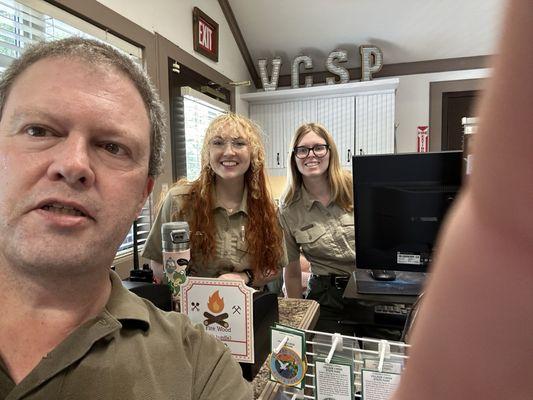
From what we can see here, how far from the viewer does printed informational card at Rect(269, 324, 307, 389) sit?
0.65 m

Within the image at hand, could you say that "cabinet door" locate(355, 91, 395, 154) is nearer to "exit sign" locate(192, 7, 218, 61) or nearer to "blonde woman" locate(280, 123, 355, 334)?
"exit sign" locate(192, 7, 218, 61)

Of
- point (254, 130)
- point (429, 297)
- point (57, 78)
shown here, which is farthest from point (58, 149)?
point (254, 130)

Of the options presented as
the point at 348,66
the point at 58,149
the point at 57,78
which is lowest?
the point at 58,149

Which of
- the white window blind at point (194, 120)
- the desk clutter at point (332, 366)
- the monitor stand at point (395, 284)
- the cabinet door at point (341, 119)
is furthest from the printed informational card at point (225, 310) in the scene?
the cabinet door at point (341, 119)

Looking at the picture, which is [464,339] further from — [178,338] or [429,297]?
[178,338]

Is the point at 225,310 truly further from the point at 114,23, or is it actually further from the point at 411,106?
the point at 411,106

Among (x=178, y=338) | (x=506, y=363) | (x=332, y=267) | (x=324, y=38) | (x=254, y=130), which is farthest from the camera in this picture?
(x=324, y=38)

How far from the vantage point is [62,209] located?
659 millimetres

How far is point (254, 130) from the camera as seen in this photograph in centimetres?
175

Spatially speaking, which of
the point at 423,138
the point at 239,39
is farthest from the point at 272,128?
the point at 423,138

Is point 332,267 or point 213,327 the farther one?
point 332,267

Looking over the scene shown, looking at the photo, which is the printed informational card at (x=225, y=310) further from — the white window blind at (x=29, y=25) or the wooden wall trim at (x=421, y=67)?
the wooden wall trim at (x=421, y=67)

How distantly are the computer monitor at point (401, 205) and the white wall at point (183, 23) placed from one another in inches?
72.0

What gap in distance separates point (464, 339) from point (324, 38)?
163 inches
